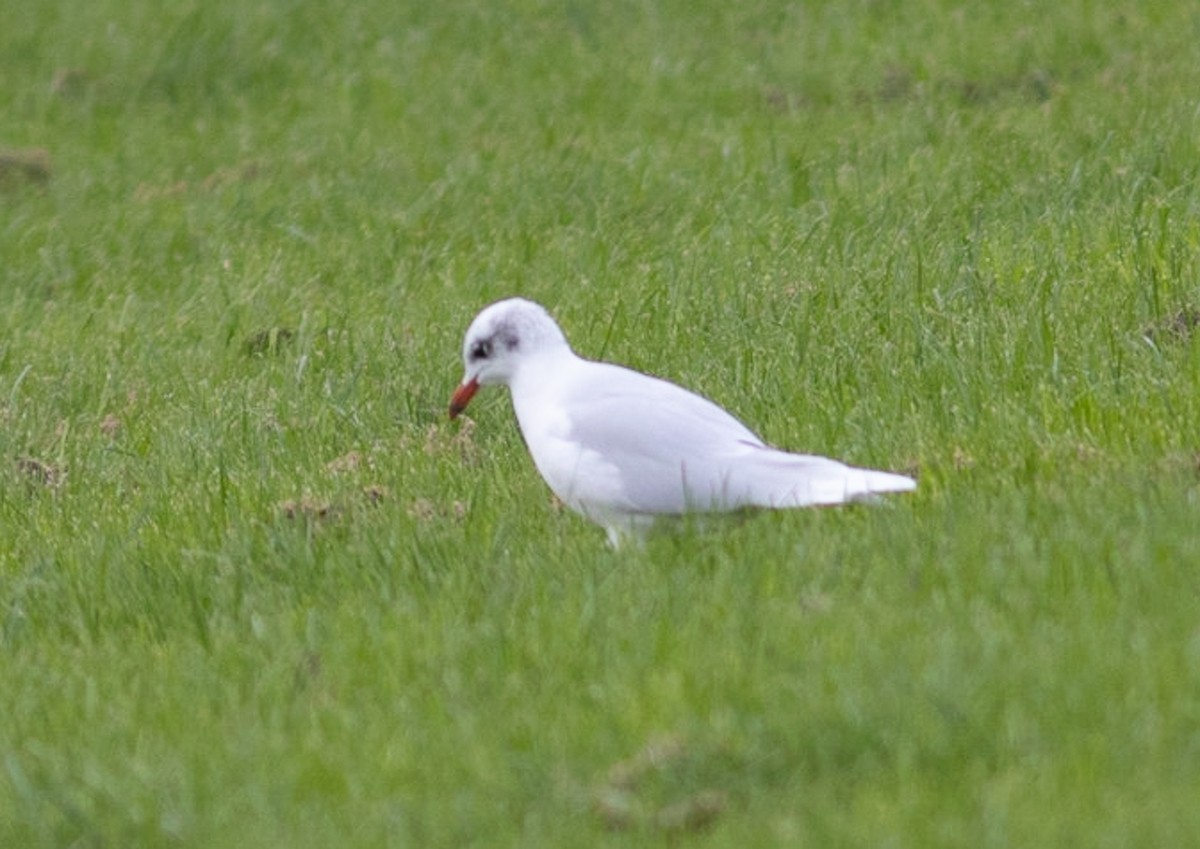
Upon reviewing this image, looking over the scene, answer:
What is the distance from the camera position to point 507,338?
5.82 metres

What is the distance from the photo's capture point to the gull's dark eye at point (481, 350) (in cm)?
588

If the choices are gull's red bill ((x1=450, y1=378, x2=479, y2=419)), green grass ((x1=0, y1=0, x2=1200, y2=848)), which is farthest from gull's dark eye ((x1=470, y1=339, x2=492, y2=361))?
green grass ((x1=0, y1=0, x2=1200, y2=848))

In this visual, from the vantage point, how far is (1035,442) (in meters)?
5.55

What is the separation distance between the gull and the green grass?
124 millimetres

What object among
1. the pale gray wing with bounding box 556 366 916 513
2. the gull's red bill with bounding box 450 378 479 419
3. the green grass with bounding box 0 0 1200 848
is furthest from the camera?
the gull's red bill with bounding box 450 378 479 419

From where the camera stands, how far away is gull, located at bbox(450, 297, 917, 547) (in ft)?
16.7

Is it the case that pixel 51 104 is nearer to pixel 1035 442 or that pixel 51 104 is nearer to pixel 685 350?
pixel 685 350

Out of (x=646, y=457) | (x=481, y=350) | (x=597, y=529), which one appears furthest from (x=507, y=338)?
(x=646, y=457)

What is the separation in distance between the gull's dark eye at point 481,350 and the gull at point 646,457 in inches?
6.9

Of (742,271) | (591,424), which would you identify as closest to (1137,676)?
(591,424)

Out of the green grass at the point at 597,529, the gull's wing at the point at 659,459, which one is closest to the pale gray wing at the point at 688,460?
the gull's wing at the point at 659,459

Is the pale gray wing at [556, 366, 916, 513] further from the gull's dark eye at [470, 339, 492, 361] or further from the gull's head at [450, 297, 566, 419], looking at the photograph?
the gull's dark eye at [470, 339, 492, 361]

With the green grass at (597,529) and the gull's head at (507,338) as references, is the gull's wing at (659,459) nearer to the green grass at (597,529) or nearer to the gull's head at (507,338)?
the green grass at (597,529)

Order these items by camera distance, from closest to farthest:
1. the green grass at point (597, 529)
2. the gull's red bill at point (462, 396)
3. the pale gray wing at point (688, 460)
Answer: the green grass at point (597, 529) < the pale gray wing at point (688, 460) < the gull's red bill at point (462, 396)
